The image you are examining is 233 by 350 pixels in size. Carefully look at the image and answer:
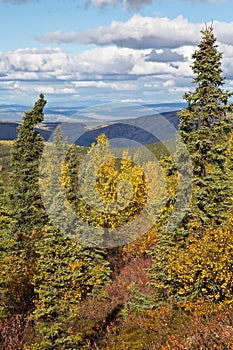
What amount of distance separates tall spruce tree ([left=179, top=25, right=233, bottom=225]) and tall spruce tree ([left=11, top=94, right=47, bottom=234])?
63.5 feet

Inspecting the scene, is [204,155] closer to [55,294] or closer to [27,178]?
[55,294]

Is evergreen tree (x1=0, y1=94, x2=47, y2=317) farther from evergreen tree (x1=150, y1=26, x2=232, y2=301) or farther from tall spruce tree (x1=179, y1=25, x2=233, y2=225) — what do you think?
tall spruce tree (x1=179, y1=25, x2=233, y2=225)

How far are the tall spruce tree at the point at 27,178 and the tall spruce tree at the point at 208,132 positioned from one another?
19369mm

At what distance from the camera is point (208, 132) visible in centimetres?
2192

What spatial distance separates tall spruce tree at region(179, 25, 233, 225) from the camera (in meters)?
21.6

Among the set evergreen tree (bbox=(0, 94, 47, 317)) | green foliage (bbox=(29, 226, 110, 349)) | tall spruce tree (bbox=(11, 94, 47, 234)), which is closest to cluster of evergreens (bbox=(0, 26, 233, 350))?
green foliage (bbox=(29, 226, 110, 349))

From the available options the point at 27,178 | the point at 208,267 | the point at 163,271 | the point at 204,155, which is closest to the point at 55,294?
the point at 163,271

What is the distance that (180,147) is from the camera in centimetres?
2219

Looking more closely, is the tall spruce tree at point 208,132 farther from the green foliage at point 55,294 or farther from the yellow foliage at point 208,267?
the green foliage at point 55,294

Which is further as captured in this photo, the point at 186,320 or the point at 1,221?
the point at 1,221

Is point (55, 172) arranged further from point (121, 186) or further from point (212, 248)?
point (212, 248)

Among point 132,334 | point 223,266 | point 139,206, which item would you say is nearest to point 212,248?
point 223,266

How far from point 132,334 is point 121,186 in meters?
18.6

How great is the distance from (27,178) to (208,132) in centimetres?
2123
